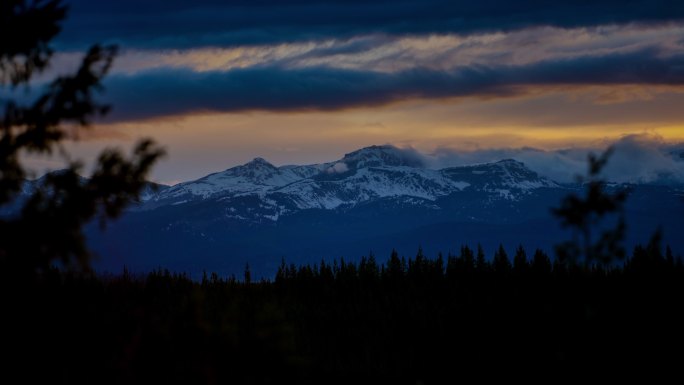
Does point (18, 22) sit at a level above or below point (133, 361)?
above

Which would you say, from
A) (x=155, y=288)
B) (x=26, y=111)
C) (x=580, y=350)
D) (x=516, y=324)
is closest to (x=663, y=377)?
(x=580, y=350)

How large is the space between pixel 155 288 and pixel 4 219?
453 ft

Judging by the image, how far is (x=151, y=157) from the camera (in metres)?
30.9

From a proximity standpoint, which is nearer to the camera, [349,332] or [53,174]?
[53,174]

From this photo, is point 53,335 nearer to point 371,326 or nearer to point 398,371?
point 398,371

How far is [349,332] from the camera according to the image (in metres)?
149

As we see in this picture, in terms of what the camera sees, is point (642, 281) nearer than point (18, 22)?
No

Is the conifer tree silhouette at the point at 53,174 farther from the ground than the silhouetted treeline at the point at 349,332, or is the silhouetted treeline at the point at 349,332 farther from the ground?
the conifer tree silhouette at the point at 53,174

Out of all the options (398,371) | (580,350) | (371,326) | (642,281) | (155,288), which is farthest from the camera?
(155,288)

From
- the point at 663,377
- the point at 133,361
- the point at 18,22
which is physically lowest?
the point at 663,377

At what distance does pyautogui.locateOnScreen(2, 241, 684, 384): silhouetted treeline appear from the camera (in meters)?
28.6

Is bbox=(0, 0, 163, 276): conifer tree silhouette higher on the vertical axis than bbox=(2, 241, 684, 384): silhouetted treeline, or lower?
higher

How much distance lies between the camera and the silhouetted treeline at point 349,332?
1126 inches

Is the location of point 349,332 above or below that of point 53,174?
below
